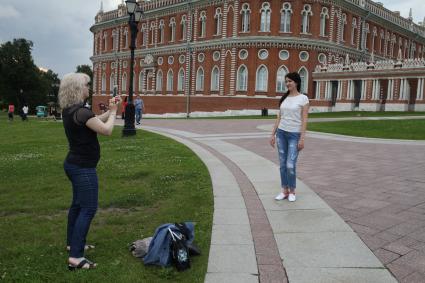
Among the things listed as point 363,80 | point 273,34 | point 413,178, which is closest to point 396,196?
point 413,178

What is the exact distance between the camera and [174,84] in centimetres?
5469

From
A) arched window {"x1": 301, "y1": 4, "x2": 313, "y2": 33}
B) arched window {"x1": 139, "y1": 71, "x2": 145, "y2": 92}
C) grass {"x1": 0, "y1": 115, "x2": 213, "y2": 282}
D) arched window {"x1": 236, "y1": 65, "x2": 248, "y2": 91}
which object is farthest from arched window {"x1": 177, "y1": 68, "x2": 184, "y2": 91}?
grass {"x1": 0, "y1": 115, "x2": 213, "y2": 282}

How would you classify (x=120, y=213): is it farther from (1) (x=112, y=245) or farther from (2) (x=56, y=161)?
(2) (x=56, y=161)

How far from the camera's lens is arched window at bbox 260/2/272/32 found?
1779 inches

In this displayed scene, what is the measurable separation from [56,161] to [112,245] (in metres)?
7.16

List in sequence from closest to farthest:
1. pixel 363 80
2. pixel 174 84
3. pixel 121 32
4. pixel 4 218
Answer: pixel 4 218 → pixel 363 80 → pixel 174 84 → pixel 121 32

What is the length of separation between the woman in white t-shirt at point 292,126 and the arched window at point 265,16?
130 ft

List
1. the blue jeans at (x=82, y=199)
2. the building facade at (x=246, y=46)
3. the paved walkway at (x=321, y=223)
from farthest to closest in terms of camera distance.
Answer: the building facade at (x=246, y=46)
the blue jeans at (x=82, y=199)
the paved walkway at (x=321, y=223)

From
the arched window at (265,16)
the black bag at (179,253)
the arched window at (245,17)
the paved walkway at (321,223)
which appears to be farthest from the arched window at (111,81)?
the black bag at (179,253)

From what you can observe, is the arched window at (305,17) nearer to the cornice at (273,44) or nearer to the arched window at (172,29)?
the cornice at (273,44)

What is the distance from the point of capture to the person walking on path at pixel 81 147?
14.8 feet

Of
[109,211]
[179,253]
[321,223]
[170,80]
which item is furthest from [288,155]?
[170,80]

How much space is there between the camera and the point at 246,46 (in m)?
45.6

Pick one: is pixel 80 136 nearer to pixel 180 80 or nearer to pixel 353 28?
pixel 180 80
